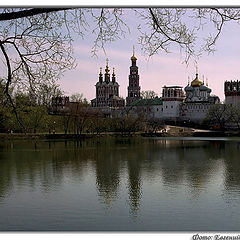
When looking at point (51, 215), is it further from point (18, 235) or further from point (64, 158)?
point (64, 158)

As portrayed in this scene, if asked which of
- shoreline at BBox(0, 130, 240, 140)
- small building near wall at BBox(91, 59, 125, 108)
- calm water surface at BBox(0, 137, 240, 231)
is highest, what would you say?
small building near wall at BBox(91, 59, 125, 108)

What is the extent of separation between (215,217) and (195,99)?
27.5 metres

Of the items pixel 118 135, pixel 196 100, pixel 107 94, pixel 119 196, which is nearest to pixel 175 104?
pixel 196 100

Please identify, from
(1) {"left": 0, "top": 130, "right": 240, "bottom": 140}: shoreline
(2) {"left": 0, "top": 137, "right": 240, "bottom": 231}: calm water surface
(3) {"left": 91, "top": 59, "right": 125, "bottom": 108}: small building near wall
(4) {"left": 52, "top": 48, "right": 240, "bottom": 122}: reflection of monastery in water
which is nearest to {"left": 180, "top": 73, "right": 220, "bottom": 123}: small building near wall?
(4) {"left": 52, "top": 48, "right": 240, "bottom": 122}: reflection of monastery in water

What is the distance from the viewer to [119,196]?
4727mm

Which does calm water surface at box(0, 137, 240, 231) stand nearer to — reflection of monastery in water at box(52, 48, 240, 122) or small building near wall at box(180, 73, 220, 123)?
reflection of monastery in water at box(52, 48, 240, 122)

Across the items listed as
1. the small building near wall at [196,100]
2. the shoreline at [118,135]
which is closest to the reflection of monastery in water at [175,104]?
the small building near wall at [196,100]

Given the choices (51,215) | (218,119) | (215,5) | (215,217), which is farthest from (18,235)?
(218,119)

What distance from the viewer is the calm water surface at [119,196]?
11.9 ft

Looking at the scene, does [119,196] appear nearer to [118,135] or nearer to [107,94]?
[107,94]

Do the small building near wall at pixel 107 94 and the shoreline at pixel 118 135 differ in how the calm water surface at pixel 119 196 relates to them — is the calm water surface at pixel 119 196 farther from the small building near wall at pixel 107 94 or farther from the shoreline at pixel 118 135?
the shoreline at pixel 118 135

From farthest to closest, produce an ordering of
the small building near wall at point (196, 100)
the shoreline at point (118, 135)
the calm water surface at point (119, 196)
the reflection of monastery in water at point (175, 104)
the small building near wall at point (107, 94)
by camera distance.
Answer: the small building near wall at point (196, 100)
the reflection of monastery in water at point (175, 104)
the shoreline at point (118, 135)
the small building near wall at point (107, 94)
the calm water surface at point (119, 196)

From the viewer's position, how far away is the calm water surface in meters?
3.64

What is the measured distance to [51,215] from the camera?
3.88 m
